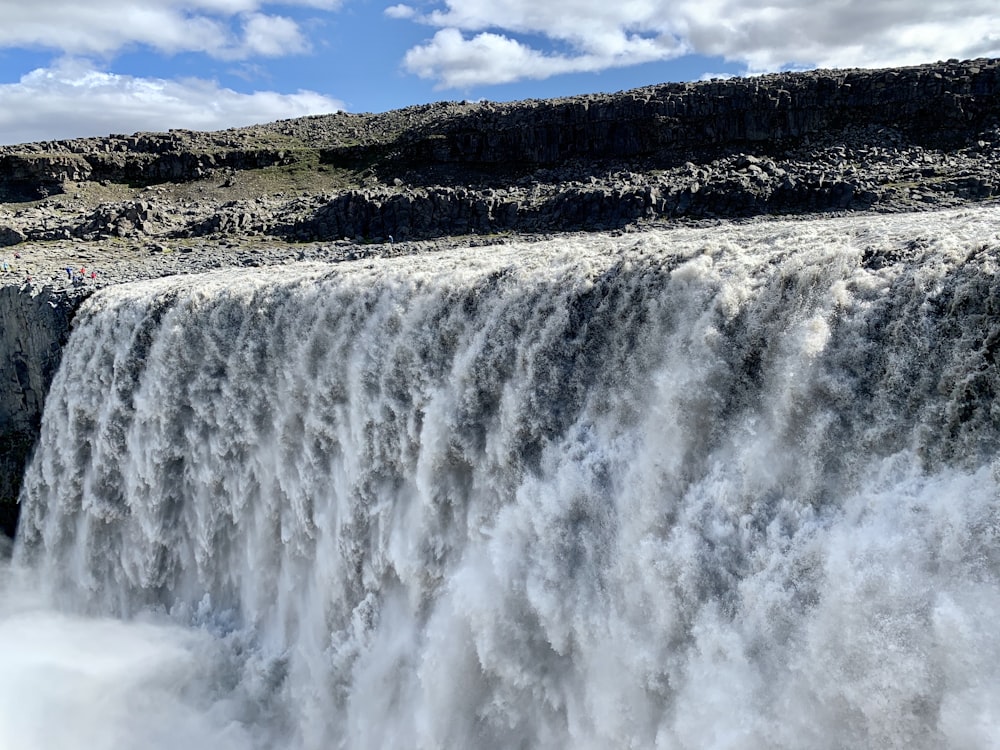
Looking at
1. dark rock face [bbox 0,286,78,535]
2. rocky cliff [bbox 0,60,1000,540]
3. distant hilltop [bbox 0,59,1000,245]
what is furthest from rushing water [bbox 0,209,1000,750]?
distant hilltop [bbox 0,59,1000,245]

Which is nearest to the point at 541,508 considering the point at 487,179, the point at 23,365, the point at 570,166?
the point at 23,365

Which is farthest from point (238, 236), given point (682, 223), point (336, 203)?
point (682, 223)

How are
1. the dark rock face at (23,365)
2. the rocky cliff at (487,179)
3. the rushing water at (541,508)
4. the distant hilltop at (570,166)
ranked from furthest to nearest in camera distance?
the distant hilltop at (570,166)
the rocky cliff at (487,179)
the dark rock face at (23,365)
the rushing water at (541,508)

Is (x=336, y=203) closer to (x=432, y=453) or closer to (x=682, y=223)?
(x=682, y=223)

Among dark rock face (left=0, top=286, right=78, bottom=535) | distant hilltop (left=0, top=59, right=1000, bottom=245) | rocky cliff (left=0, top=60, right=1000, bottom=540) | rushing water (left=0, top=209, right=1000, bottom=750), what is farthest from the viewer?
distant hilltop (left=0, top=59, right=1000, bottom=245)

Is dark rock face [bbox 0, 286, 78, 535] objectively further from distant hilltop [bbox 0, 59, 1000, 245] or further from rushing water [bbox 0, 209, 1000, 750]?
distant hilltop [bbox 0, 59, 1000, 245]

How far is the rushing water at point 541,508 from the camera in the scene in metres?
6.96

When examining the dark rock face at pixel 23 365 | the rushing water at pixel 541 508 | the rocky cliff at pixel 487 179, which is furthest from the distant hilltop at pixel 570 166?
the rushing water at pixel 541 508

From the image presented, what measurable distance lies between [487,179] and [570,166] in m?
5.22

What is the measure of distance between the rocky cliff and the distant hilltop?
119mm

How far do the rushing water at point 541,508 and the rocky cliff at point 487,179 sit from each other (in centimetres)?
917

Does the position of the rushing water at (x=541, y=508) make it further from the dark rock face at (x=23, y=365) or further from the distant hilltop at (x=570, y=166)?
the distant hilltop at (x=570, y=166)

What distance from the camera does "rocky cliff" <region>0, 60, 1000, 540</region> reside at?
27.3 m

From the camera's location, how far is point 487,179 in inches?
1759
